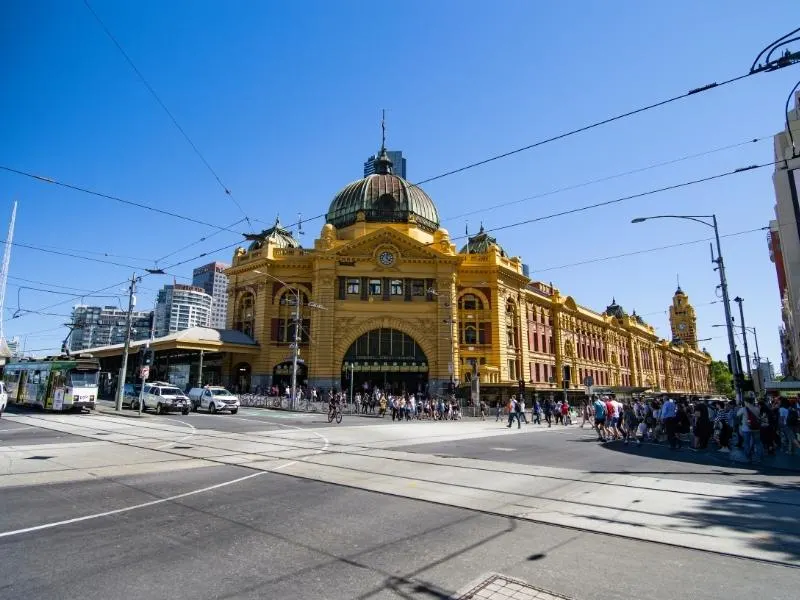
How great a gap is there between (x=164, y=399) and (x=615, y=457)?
26.4m

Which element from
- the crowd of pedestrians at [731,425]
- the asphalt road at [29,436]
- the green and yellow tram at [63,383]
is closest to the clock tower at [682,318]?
the crowd of pedestrians at [731,425]

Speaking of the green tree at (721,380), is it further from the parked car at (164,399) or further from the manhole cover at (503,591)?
the manhole cover at (503,591)

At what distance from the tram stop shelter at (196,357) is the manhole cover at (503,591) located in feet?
127

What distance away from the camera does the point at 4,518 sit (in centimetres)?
682

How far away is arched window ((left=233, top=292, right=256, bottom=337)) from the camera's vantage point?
4881cm

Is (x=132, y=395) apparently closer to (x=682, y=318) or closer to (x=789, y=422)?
(x=789, y=422)

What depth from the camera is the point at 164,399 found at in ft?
99.0

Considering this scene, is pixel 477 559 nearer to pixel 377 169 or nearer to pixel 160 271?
pixel 160 271

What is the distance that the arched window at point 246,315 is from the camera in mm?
48812

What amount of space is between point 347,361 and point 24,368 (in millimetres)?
23695

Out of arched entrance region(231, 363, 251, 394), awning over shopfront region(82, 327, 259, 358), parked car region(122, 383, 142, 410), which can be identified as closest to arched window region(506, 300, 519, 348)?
awning over shopfront region(82, 327, 259, 358)

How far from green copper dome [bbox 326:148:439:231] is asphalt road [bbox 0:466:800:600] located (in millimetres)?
44481

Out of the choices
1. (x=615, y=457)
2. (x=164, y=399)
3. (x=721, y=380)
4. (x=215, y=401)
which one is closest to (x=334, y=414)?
(x=215, y=401)

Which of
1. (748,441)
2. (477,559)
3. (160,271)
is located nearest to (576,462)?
(748,441)
